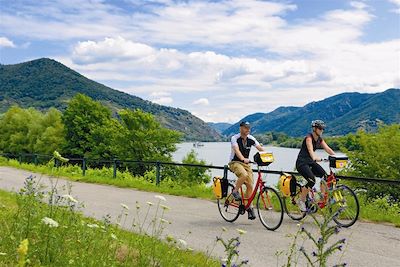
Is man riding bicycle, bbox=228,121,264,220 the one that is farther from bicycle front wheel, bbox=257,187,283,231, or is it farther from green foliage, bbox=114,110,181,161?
green foliage, bbox=114,110,181,161

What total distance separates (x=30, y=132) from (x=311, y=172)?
71.5 m

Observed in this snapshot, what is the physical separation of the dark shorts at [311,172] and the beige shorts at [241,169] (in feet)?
3.44

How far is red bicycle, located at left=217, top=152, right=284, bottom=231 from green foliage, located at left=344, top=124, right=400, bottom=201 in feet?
39.6

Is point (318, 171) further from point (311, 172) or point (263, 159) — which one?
point (263, 159)

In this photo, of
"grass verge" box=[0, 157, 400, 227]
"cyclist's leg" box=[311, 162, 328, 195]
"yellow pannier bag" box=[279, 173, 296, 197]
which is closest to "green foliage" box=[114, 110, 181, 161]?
"grass verge" box=[0, 157, 400, 227]

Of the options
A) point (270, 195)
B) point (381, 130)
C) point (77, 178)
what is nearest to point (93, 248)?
point (270, 195)

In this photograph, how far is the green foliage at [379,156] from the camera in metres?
21.5

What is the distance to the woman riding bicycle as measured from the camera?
397 inches

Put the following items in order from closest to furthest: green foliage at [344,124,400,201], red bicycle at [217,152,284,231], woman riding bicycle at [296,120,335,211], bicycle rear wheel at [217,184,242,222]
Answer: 1. red bicycle at [217,152,284,231]
2. woman riding bicycle at [296,120,335,211]
3. bicycle rear wheel at [217,184,242,222]
4. green foliage at [344,124,400,201]

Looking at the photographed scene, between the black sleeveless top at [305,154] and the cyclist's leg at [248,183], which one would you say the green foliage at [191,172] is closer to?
the cyclist's leg at [248,183]

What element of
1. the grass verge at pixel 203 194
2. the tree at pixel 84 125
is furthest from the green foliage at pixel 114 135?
the grass verge at pixel 203 194

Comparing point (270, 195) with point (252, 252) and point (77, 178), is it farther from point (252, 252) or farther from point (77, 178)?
point (77, 178)

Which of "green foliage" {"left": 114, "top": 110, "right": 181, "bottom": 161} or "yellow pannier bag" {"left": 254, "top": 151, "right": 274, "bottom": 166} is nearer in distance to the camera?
"yellow pannier bag" {"left": 254, "top": 151, "right": 274, "bottom": 166}

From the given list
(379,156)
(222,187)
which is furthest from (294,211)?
(379,156)
